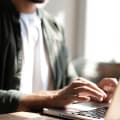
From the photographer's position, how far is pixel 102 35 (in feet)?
9.97

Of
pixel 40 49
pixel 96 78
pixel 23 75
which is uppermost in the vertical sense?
pixel 40 49

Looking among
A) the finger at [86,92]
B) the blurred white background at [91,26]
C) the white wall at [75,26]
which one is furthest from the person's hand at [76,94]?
the white wall at [75,26]

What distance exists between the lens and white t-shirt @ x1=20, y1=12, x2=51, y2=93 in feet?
6.20

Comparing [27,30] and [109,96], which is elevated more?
[27,30]

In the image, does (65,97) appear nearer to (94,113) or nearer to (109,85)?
(94,113)

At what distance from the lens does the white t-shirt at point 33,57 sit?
1.89 meters

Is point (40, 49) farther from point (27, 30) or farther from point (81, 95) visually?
point (81, 95)

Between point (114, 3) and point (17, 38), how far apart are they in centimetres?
135

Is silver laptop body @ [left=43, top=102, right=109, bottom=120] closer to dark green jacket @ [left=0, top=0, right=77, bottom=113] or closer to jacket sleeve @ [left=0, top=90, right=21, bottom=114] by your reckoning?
jacket sleeve @ [left=0, top=90, right=21, bottom=114]

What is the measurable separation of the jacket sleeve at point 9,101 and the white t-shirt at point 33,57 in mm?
522

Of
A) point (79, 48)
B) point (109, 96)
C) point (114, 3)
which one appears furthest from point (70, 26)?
point (109, 96)

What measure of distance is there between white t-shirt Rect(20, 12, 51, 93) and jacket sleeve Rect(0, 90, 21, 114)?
522 mm

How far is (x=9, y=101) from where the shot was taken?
1299 millimetres

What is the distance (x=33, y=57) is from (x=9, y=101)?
0.67 meters
